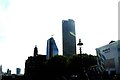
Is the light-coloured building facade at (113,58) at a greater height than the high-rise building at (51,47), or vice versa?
the high-rise building at (51,47)

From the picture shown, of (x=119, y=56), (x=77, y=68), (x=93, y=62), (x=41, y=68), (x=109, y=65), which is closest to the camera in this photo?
(x=119, y=56)

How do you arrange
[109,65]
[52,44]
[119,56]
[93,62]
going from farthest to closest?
[52,44], [93,62], [109,65], [119,56]

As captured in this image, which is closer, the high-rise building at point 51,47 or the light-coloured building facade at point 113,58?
the light-coloured building facade at point 113,58

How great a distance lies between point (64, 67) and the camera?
8850 cm

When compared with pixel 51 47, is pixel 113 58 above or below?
below

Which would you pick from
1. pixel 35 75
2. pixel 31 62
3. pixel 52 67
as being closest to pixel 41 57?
pixel 31 62

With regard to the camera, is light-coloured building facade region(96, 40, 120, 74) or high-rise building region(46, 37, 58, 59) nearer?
light-coloured building facade region(96, 40, 120, 74)

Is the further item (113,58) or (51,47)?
(51,47)

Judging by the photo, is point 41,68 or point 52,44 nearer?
point 41,68

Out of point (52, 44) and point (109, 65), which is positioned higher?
point (52, 44)

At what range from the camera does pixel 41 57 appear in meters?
174

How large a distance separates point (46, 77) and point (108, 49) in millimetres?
30941

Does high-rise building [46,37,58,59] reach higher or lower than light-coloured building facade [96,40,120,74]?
higher

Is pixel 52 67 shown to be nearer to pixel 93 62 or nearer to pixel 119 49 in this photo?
pixel 93 62
